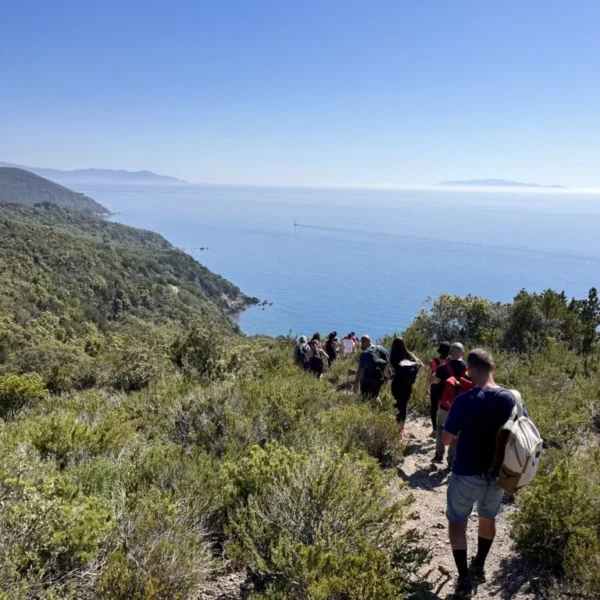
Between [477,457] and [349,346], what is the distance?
8.94 meters

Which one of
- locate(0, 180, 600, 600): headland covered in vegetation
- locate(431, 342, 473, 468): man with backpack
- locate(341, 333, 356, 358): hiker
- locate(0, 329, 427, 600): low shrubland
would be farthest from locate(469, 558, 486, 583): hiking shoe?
locate(341, 333, 356, 358): hiker

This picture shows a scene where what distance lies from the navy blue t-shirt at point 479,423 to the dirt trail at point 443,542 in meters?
0.56

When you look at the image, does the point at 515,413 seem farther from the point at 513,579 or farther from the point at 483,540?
the point at 513,579

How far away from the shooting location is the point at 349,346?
1191 cm

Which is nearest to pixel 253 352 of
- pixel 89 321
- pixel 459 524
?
pixel 459 524

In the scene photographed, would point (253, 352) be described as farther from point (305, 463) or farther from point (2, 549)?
point (2, 549)

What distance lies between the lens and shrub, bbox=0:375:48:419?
8141 millimetres

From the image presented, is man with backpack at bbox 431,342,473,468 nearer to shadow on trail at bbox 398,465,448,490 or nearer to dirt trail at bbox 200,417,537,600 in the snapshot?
shadow on trail at bbox 398,465,448,490

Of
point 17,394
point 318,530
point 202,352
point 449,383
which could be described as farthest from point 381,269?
point 318,530

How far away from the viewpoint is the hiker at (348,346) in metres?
11.8

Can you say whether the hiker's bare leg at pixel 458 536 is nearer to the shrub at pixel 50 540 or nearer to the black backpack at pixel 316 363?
the shrub at pixel 50 540

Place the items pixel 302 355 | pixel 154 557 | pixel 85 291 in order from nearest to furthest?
pixel 154 557 < pixel 302 355 < pixel 85 291

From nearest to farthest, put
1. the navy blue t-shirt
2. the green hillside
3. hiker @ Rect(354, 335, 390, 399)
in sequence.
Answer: the navy blue t-shirt → hiker @ Rect(354, 335, 390, 399) → the green hillside

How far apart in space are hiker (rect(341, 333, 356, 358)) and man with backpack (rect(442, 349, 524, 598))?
28.0ft
